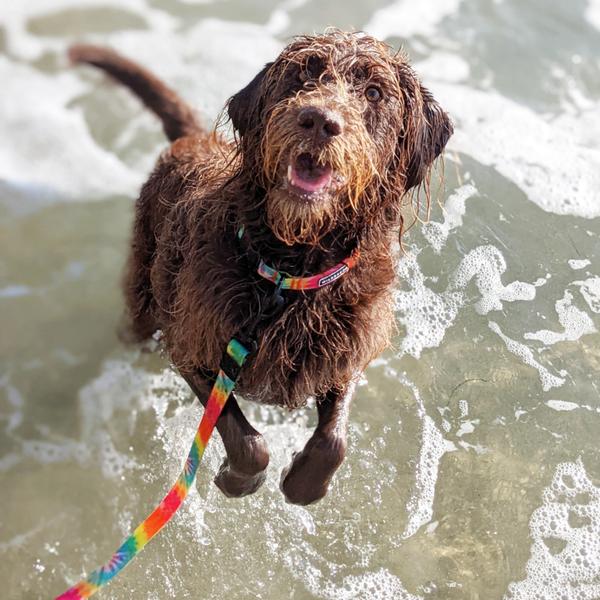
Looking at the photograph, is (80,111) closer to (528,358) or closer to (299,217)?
(528,358)

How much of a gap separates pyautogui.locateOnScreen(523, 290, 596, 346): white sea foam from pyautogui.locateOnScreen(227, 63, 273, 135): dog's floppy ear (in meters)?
2.28

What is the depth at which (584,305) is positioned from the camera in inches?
182

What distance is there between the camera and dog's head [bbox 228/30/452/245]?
2693mm

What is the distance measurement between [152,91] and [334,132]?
2.24 meters

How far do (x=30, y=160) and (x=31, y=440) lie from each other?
244 centimetres

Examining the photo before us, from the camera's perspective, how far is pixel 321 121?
2.57 meters

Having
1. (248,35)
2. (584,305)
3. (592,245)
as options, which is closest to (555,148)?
(592,245)

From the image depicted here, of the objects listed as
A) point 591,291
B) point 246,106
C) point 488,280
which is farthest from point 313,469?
point 591,291

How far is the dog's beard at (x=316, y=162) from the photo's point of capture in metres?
2.67

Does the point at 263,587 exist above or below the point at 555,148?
below

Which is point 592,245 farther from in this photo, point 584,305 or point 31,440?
point 31,440

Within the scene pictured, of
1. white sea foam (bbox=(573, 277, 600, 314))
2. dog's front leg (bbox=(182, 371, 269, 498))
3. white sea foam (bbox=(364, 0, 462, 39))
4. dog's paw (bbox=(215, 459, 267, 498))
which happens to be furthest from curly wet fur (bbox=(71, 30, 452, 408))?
white sea foam (bbox=(364, 0, 462, 39))

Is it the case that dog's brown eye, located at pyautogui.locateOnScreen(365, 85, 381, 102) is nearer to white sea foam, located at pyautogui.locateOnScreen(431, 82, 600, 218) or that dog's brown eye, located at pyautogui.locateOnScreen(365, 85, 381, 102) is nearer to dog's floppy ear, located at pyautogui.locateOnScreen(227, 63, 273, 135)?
dog's floppy ear, located at pyautogui.locateOnScreen(227, 63, 273, 135)

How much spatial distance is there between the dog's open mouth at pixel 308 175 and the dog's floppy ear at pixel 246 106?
44cm
